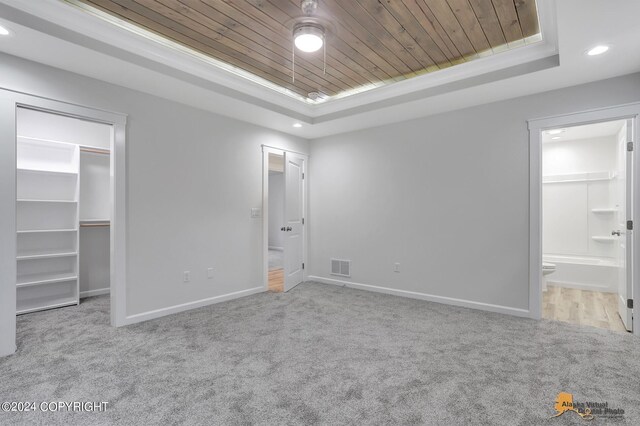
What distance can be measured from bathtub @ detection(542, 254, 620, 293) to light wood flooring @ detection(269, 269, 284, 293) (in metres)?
4.34

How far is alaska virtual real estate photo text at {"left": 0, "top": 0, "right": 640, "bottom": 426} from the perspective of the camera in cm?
224

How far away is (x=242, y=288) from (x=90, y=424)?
2764mm

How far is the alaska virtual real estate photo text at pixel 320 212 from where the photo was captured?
2.24 m

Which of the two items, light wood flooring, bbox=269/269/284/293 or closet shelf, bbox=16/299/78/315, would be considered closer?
closet shelf, bbox=16/299/78/315

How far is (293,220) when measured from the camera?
524cm

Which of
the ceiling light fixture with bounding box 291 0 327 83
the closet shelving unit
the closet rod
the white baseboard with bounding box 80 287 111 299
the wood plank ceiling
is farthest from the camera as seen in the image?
the white baseboard with bounding box 80 287 111 299

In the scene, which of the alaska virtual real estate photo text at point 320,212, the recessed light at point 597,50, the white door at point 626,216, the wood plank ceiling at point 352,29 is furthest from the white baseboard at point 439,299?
the wood plank ceiling at point 352,29

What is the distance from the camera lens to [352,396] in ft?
6.92

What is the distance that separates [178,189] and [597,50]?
4203 mm

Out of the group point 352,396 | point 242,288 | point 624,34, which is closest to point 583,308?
point 624,34

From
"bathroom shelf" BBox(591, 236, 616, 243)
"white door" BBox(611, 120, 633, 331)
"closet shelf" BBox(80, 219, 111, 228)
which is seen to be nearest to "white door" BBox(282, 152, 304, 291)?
"closet shelf" BBox(80, 219, 111, 228)

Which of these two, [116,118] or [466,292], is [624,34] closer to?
[466,292]

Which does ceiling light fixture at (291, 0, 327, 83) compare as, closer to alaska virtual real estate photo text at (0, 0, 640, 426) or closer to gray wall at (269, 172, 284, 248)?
alaska virtual real estate photo text at (0, 0, 640, 426)

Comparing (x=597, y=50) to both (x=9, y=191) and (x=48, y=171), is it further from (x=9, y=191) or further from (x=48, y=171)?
(x=48, y=171)
